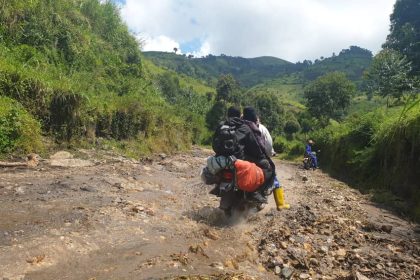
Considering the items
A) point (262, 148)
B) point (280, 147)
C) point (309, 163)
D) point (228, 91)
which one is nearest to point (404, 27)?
point (228, 91)

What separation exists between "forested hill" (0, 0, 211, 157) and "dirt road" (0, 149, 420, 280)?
2837mm

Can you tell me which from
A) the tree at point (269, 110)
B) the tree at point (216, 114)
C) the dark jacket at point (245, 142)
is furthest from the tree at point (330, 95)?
the dark jacket at point (245, 142)

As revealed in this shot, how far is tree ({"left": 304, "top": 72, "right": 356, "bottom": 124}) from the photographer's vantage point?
53844mm

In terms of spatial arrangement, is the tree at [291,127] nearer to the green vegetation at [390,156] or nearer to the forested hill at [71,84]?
the forested hill at [71,84]

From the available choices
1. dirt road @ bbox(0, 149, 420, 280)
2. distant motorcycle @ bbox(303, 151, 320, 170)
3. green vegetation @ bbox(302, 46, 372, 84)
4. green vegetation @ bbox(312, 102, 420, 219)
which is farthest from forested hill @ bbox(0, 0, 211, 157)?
green vegetation @ bbox(302, 46, 372, 84)

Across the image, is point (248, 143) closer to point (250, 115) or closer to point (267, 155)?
point (267, 155)

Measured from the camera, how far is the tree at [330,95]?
53844 mm

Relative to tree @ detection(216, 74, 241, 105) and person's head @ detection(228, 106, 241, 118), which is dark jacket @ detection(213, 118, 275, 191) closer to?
person's head @ detection(228, 106, 241, 118)

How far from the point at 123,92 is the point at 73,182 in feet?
38.7

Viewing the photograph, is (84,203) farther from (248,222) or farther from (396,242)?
(396,242)

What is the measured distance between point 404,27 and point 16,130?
6899cm

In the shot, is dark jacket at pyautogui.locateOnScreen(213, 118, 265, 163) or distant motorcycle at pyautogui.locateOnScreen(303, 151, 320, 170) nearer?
dark jacket at pyautogui.locateOnScreen(213, 118, 265, 163)

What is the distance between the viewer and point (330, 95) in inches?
2126

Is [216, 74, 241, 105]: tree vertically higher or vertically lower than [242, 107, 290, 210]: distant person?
higher
